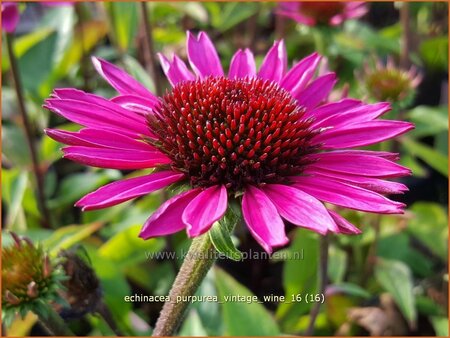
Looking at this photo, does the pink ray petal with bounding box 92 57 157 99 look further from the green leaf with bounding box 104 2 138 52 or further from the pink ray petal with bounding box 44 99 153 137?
the green leaf with bounding box 104 2 138 52

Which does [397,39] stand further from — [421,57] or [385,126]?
[385,126]

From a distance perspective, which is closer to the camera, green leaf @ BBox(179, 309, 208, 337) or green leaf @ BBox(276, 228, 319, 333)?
green leaf @ BBox(179, 309, 208, 337)

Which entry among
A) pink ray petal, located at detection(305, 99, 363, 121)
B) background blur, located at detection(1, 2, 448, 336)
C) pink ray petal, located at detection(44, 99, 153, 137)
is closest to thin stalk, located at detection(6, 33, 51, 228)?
background blur, located at detection(1, 2, 448, 336)

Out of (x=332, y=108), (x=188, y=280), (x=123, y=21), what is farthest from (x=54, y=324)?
(x=123, y=21)

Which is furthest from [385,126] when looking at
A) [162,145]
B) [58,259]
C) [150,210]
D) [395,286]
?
[150,210]

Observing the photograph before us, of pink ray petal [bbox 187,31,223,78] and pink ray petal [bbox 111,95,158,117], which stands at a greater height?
pink ray petal [bbox 187,31,223,78]

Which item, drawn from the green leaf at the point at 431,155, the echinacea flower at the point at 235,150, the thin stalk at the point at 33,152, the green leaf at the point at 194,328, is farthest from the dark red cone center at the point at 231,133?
the green leaf at the point at 431,155

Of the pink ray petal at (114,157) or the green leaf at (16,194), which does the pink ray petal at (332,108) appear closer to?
the pink ray petal at (114,157)

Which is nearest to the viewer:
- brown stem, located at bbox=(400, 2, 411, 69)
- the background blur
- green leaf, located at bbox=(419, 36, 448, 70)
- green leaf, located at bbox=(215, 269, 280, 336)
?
green leaf, located at bbox=(215, 269, 280, 336)
